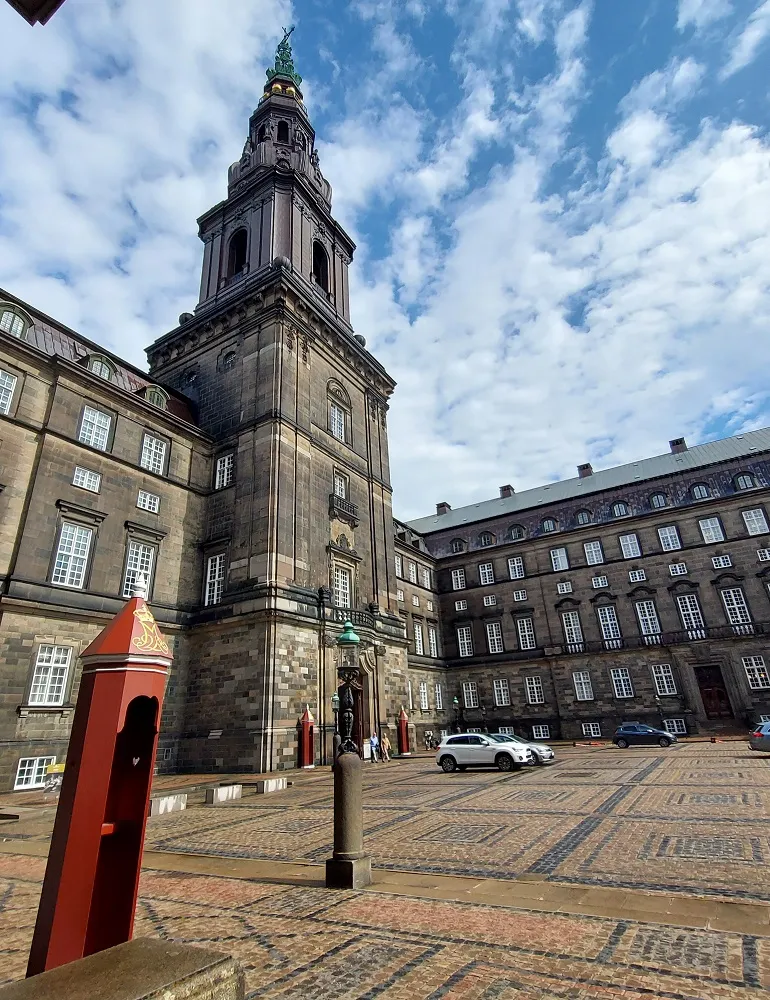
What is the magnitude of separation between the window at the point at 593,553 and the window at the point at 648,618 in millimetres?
4477

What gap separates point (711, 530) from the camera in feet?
134

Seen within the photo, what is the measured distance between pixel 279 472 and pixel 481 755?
15637 mm

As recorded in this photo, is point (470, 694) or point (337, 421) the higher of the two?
point (337, 421)

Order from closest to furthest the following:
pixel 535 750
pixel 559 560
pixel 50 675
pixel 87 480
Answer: pixel 50 675
pixel 535 750
pixel 87 480
pixel 559 560

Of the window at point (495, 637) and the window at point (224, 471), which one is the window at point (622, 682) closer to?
the window at point (495, 637)

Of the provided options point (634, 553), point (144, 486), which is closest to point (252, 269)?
point (144, 486)

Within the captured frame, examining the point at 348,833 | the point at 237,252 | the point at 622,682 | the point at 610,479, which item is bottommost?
the point at 348,833

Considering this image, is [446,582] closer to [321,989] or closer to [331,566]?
[331,566]

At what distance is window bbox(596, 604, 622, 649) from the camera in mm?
41475

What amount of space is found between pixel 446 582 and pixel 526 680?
11379mm

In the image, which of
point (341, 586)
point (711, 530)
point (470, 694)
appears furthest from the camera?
point (470, 694)

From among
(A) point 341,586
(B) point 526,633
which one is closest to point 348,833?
(A) point 341,586

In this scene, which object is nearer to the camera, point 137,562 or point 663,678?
point 137,562

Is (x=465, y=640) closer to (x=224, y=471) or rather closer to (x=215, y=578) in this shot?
(x=215, y=578)
